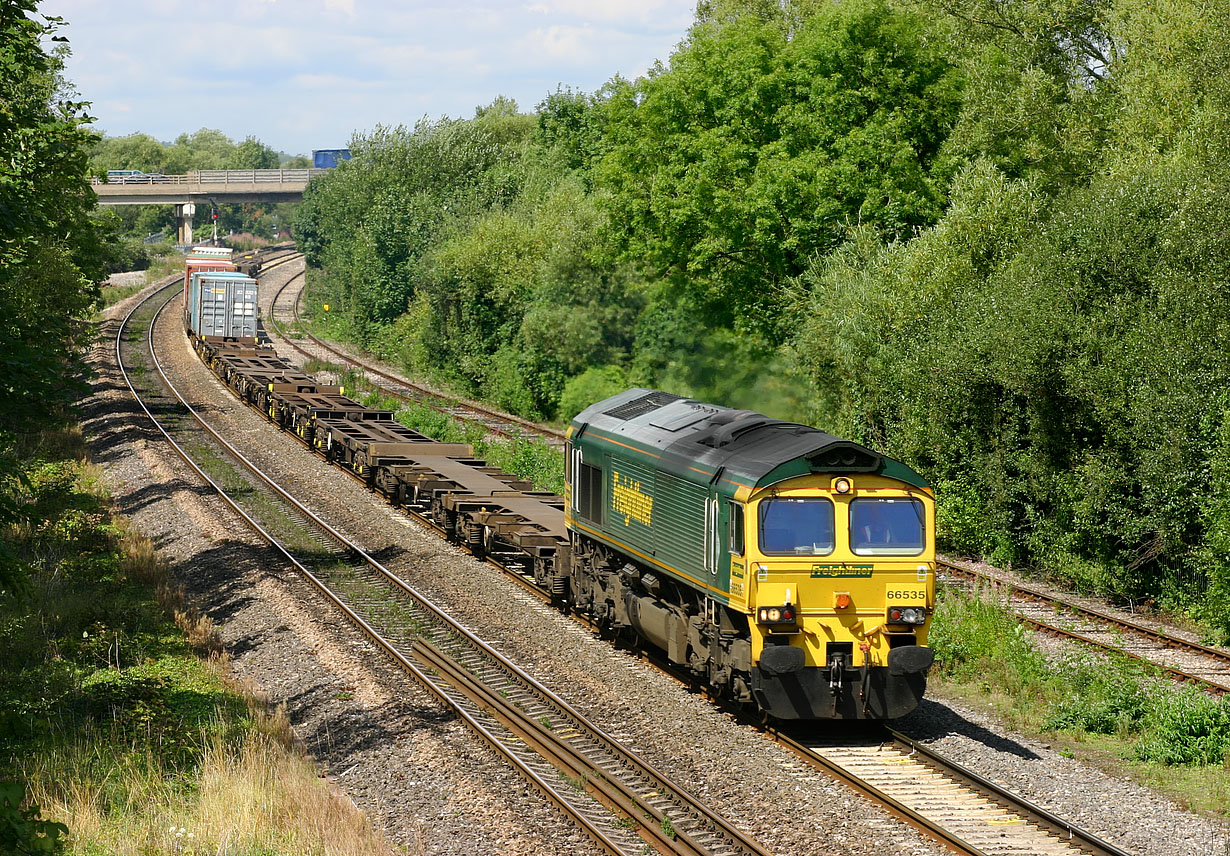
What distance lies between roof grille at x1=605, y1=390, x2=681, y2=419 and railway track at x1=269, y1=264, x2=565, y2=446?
56.0 feet

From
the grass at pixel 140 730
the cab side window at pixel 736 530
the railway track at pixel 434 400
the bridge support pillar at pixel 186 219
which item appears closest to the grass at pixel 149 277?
the bridge support pillar at pixel 186 219

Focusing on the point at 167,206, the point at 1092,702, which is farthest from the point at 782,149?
the point at 167,206

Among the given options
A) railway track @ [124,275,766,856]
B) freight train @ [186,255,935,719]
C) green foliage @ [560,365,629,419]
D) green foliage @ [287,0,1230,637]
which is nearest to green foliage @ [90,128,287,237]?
green foliage @ [287,0,1230,637]

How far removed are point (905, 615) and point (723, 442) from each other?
10.4 feet

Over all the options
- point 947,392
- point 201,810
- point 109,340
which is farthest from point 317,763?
point 109,340

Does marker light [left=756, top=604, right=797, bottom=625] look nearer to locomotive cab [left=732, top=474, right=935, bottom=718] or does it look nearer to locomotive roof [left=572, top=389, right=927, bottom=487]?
locomotive cab [left=732, top=474, right=935, bottom=718]

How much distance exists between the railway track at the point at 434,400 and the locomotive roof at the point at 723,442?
17.6 metres

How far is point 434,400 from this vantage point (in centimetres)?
4572

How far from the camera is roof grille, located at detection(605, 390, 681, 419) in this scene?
18.8m

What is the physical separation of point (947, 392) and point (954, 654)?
930 cm

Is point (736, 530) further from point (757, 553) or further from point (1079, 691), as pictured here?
point (1079, 691)

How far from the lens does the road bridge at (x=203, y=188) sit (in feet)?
355

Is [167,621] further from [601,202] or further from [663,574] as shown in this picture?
[601,202]

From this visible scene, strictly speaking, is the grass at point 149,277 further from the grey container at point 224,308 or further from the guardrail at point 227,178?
the grey container at point 224,308
